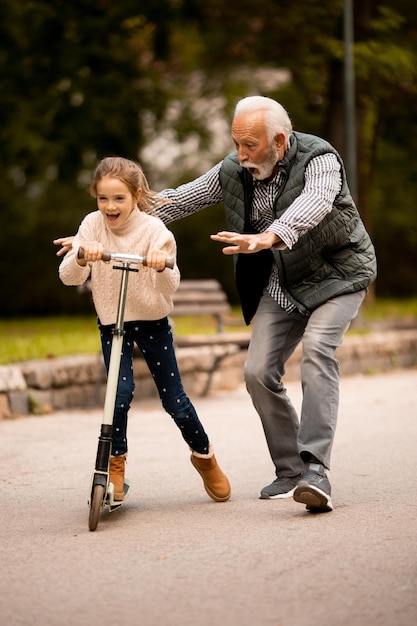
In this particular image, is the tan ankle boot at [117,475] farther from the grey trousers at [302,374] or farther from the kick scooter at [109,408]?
the grey trousers at [302,374]

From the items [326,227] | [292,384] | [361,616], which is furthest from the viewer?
[292,384]

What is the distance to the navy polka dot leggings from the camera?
17.9ft

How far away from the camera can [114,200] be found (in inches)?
207

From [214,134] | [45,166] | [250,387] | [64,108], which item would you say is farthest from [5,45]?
[250,387]

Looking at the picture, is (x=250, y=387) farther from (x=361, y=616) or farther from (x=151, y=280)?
(x=361, y=616)

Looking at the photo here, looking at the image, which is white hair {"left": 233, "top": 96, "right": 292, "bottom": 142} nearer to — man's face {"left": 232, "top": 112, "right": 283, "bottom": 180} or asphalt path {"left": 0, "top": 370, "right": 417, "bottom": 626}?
man's face {"left": 232, "top": 112, "right": 283, "bottom": 180}

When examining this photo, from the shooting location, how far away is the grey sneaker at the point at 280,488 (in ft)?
19.0

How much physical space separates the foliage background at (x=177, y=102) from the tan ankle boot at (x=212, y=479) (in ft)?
34.9

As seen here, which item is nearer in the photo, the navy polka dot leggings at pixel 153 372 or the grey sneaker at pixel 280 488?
the navy polka dot leggings at pixel 153 372

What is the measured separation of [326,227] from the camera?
546cm

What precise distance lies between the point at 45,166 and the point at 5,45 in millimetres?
3075

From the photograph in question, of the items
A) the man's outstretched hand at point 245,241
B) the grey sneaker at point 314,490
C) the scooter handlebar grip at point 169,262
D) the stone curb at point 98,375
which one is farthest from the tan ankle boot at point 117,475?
the stone curb at point 98,375

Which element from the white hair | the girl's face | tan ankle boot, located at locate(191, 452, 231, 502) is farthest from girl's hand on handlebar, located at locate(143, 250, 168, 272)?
tan ankle boot, located at locate(191, 452, 231, 502)

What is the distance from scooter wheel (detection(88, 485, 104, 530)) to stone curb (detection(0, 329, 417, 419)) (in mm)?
3894
